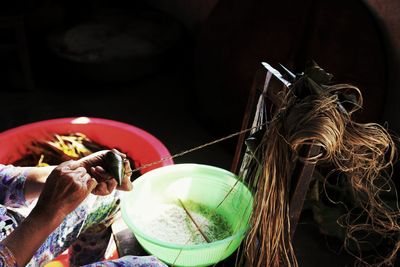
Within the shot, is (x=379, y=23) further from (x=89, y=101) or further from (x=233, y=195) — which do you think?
(x=89, y=101)

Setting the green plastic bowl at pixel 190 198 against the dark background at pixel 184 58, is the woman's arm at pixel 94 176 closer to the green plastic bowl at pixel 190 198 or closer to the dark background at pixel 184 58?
the green plastic bowl at pixel 190 198

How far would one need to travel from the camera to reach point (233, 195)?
1332 mm

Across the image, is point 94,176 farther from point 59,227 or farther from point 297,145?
point 297,145

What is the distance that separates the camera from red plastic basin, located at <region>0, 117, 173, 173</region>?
193cm

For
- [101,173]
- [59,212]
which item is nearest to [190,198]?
[101,173]

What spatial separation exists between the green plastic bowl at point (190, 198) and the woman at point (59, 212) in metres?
0.07

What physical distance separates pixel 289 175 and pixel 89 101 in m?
2.24

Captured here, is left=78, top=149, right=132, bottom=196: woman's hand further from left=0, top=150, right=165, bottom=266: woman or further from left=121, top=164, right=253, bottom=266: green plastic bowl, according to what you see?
left=121, top=164, right=253, bottom=266: green plastic bowl

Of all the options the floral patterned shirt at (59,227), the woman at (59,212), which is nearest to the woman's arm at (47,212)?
the woman at (59,212)

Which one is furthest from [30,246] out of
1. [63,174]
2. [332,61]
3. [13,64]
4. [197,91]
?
[13,64]

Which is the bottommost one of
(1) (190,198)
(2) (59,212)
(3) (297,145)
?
(1) (190,198)

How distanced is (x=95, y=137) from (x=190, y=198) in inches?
33.0

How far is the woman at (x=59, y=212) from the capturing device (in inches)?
38.4

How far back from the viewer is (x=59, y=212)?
99cm
